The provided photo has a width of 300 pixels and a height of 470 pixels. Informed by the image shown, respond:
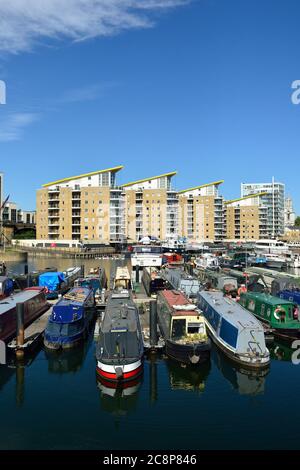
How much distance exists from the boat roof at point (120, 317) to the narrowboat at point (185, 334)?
197cm

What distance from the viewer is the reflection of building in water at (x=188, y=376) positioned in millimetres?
21750

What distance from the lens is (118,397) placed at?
20047mm

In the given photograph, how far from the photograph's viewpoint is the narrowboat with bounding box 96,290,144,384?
20734 millimetres

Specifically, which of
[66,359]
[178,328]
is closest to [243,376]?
[178,328]

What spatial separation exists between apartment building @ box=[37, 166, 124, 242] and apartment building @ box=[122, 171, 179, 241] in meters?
10.9

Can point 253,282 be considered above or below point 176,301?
below

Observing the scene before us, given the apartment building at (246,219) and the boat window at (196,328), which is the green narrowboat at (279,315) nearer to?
the boat window at (196,328)

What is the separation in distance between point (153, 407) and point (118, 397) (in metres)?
1.71

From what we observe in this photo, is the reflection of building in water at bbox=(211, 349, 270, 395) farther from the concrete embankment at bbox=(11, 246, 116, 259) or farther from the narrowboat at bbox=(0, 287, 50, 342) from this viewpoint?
the concrete embankment at bbox=(11, 246, 116, 259)

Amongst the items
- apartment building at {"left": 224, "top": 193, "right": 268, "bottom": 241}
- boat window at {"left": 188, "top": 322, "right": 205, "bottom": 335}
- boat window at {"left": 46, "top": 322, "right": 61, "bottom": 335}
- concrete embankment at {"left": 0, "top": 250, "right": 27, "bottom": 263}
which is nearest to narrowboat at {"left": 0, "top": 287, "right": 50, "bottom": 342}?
boat window at {"left": 46, "top": 322, "right": 61, "bottom": 335}

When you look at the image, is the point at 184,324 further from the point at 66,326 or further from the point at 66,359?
the point at 66,326

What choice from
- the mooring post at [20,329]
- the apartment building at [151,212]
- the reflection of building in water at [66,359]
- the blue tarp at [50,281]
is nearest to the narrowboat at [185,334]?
the reflection of building in water at [66,359]
